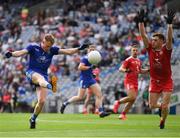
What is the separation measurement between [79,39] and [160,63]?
2432cm

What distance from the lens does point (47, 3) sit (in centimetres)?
5084

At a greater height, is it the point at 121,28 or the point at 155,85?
the point at 121,28

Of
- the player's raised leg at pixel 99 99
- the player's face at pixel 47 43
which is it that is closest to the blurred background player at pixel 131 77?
the player's raised leg at pixel 99 99

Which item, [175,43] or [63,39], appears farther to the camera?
[63,39]

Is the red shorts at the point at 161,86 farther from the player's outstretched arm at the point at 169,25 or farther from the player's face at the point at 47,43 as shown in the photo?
the player's face at the point at 47,43

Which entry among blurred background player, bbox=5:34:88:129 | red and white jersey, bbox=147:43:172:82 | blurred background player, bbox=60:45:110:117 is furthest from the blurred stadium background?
Answer: red and white jersey, bbox=147:43:172:82

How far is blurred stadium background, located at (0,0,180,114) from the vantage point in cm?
3716

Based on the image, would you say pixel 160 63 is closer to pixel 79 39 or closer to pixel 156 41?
pixel 156 41

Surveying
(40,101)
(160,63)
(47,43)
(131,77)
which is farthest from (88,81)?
(160,63)

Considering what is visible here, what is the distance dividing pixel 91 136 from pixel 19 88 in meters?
25.6

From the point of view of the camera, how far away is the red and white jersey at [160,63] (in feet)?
59.9

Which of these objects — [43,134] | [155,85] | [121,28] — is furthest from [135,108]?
[43,134]

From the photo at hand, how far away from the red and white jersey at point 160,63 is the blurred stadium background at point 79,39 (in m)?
15.4

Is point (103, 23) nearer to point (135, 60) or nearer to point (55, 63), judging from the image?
point (55, 63)
